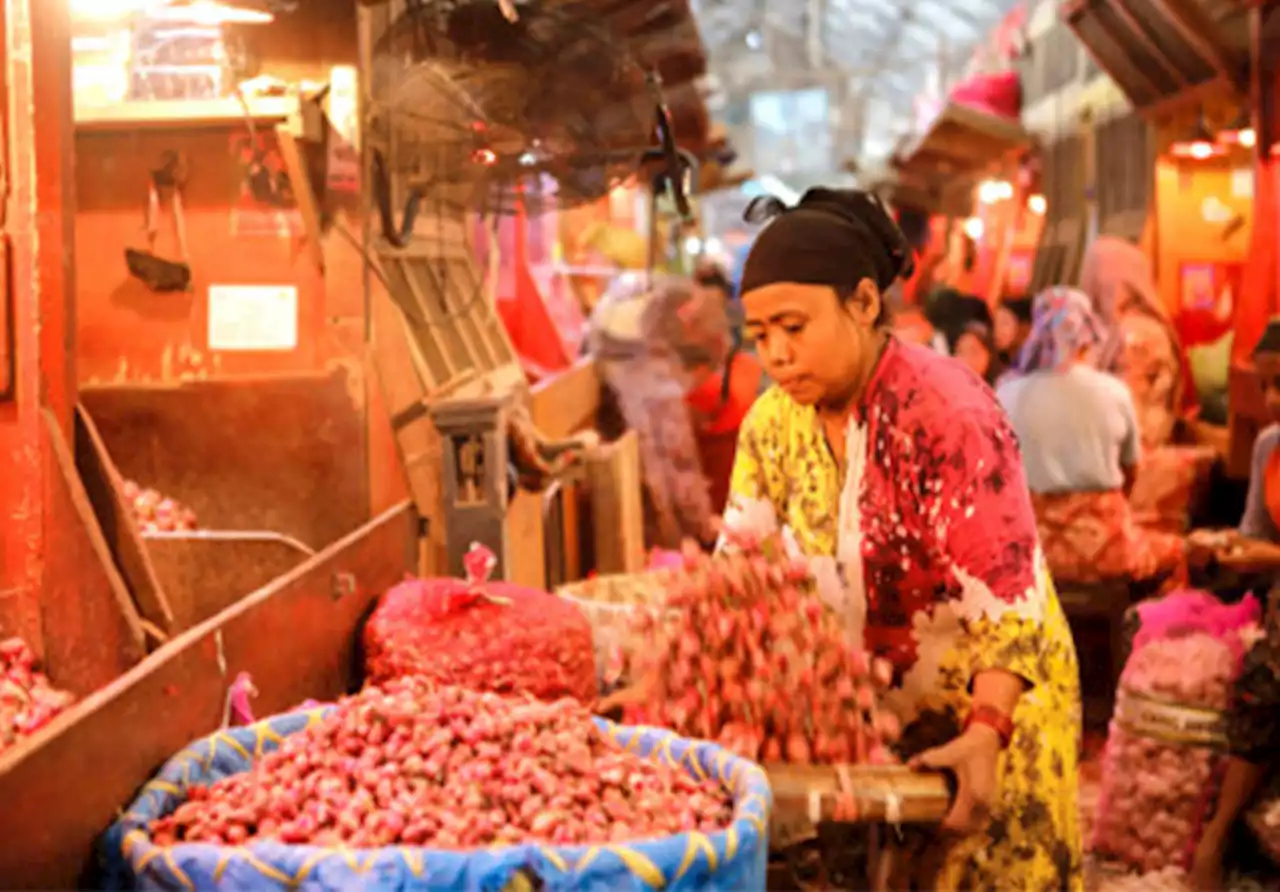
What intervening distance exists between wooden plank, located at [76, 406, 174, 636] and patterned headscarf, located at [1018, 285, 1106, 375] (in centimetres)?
391

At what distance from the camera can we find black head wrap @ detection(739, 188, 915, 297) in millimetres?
2416

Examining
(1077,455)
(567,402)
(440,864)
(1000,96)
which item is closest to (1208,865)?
(1077,455)

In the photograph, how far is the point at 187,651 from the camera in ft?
8.00

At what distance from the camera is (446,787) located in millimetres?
2139

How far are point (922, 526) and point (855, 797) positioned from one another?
516mm

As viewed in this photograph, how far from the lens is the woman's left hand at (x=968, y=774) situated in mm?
2129

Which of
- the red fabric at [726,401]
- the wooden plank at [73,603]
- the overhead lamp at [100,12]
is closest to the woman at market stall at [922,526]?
the wooden plank at [73,603]

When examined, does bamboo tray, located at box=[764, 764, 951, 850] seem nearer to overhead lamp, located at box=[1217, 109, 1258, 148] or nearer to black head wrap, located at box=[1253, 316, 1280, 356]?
black head wrap, located at box=[1253, 316, 1280, 356]

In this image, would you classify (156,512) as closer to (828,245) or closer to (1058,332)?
(828,245)

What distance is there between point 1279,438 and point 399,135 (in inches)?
128

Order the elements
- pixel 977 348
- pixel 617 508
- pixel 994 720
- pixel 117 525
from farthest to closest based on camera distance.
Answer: pixel 977 348, pixel 617 508, pixel 117 525, pixel 994 720

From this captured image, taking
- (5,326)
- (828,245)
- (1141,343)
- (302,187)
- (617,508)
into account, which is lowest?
(617,508)

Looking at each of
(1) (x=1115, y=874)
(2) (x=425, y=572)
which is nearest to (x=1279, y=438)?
(1) (x=1115, y=874)

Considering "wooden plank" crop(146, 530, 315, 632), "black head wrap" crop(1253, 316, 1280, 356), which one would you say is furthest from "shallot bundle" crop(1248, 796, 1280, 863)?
"wooden plank" crop(146, 530, 315, 632)
